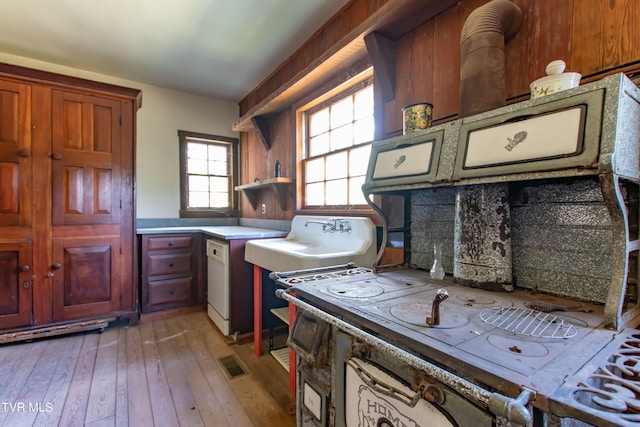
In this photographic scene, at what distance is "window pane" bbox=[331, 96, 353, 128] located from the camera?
2.33 m

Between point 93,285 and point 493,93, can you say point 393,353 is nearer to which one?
point 493,93

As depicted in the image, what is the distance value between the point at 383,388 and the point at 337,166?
1.87 meters

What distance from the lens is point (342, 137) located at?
242 cm

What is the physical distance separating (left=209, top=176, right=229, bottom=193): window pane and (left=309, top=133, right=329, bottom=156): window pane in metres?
1.80

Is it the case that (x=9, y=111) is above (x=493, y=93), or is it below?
above

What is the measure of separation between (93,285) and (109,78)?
90.3 inches

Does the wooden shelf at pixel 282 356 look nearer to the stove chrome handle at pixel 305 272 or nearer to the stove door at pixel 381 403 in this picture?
A: the stove chrome handle at pixel 305 272

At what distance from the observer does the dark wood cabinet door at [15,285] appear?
2420mm

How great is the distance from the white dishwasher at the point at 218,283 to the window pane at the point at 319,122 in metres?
1.28

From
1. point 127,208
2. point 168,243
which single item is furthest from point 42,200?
point 168,243

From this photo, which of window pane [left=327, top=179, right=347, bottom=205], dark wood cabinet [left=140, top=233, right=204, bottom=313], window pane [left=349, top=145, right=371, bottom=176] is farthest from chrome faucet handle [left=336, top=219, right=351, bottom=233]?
dark wood cabinet [left=140, top=233, right=204, bottom=313]

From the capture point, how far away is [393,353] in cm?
71

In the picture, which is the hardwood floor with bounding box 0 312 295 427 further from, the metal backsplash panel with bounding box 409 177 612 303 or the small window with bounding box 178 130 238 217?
the small window with bounding box 178 130 238 217

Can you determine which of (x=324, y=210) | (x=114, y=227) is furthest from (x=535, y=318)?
(x=114, y=227)
